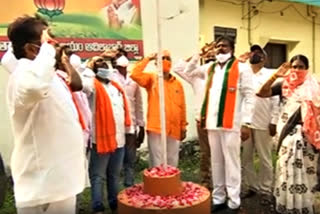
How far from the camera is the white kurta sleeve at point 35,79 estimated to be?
255 cm

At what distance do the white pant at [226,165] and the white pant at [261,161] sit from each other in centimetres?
66

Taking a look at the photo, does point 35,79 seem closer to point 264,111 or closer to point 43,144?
point 43,144

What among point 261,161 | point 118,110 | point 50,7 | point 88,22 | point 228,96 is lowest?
point 261,161

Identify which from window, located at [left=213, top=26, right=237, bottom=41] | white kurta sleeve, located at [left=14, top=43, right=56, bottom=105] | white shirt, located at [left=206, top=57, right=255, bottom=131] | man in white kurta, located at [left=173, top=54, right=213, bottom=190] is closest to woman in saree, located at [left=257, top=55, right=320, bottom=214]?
white shirt, located at [left=206, top=57, right=255, bottom=131]

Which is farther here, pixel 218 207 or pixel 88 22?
pixel 88 22

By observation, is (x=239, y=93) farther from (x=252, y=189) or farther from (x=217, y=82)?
(x=252, y=189)

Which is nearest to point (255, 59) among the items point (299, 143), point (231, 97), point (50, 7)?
→ point (231, 97)

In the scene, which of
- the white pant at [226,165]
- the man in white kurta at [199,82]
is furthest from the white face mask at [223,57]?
the white pant at [226,165]

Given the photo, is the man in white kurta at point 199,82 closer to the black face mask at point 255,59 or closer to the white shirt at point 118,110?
the black face mask at point 255,59

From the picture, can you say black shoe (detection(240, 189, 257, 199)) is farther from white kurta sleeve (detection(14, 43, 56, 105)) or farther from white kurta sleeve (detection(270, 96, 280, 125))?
white kurta sleeve (detection(14, 43, 56, 105))

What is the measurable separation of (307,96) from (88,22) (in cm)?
367

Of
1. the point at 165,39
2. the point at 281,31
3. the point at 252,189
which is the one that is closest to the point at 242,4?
the point at 281,31

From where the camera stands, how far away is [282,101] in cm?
528

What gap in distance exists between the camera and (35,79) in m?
2.56
